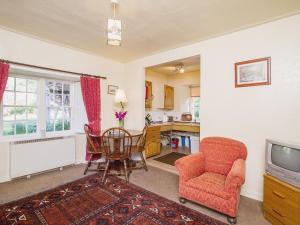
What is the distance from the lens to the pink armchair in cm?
172

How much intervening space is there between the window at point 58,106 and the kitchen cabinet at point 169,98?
3065mm

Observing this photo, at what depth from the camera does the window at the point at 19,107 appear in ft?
9.33

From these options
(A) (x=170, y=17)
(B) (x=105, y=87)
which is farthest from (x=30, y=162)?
(A) (x=170, y=17)

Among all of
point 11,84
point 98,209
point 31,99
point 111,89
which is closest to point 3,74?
point 11,84

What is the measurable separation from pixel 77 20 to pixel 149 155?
324cm

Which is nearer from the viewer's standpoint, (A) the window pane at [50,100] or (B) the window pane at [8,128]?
(B) the window pane at [8,128]

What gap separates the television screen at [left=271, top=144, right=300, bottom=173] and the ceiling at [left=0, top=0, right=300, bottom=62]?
1732 millimetres

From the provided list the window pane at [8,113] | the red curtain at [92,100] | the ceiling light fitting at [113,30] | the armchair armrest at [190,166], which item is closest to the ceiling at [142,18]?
the ceiling light fitting at [113,30]

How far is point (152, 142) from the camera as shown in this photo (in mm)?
4195

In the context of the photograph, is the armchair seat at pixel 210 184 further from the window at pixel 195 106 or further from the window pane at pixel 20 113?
the window at pixel 195 106

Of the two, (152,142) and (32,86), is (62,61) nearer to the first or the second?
(32,86)

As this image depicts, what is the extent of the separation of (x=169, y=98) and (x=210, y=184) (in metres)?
3.98

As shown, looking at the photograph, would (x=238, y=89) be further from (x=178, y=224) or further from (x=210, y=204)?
(x=178, y=224)

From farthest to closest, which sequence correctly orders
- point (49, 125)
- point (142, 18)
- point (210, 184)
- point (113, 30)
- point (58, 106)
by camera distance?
point (58, 106) → point (49, 125) → point (142, 18) → point (210, 184) → point (113, 30)
